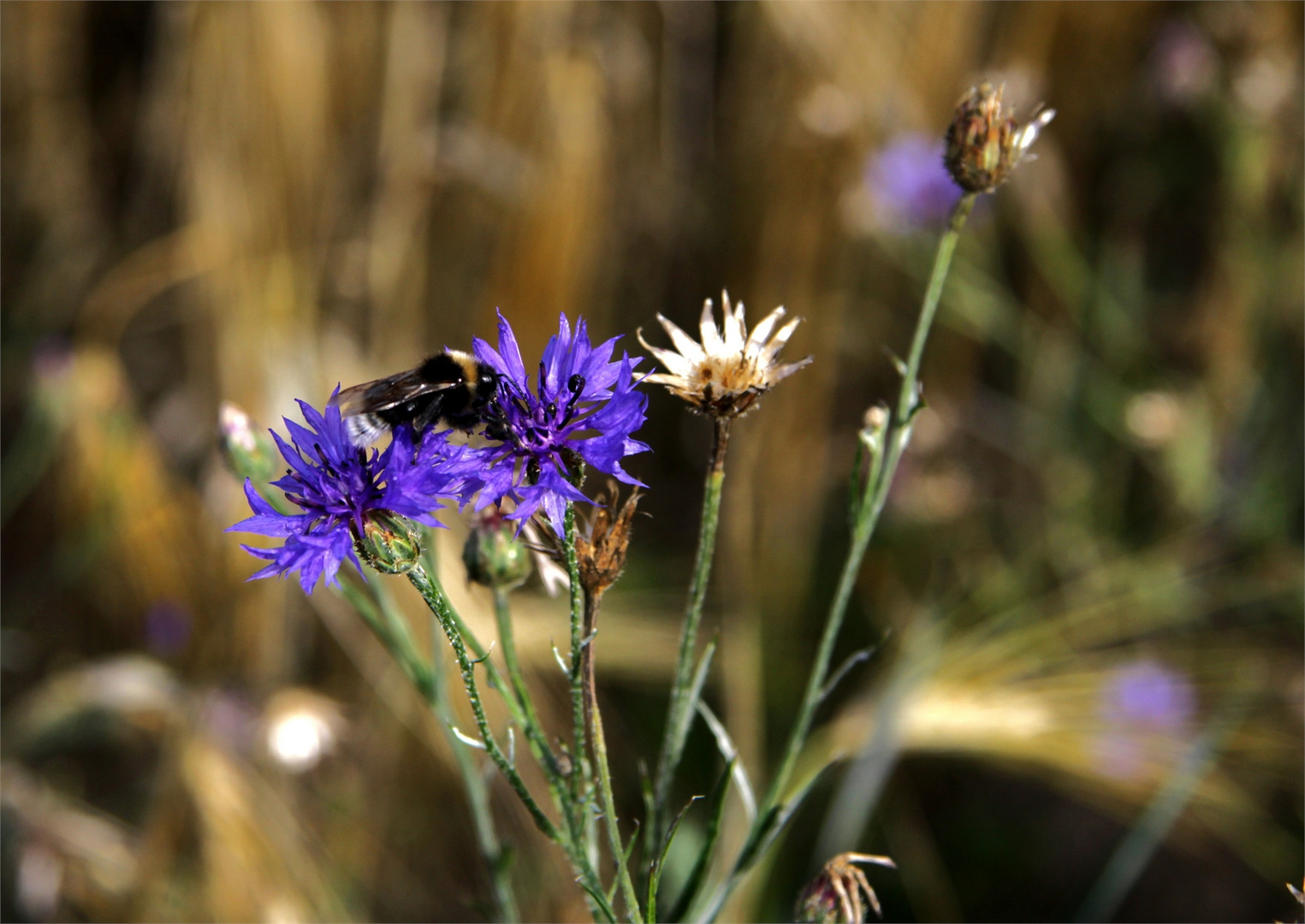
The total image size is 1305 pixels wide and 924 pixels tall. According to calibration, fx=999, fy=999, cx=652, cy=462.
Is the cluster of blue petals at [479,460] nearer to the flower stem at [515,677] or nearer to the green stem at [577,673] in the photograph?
the green stem at [577,673]

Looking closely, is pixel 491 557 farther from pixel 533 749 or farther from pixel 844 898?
pixel 844 898

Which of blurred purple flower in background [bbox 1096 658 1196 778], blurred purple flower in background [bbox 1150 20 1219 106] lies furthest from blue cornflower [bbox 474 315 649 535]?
blurred purple flower in background [bbox 1150 20 1219 106]

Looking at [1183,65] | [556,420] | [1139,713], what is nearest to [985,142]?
[556,420]

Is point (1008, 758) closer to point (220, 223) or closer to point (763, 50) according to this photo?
point (763, 50)

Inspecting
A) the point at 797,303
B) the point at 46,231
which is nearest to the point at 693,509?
the point at 797,303

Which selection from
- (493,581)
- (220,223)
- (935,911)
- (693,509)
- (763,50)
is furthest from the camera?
(693,509)

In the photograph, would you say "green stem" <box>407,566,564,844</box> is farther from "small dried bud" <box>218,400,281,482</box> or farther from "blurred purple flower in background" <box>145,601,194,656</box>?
"blurred purple flower in background" <box>145,601,194,656</box>
